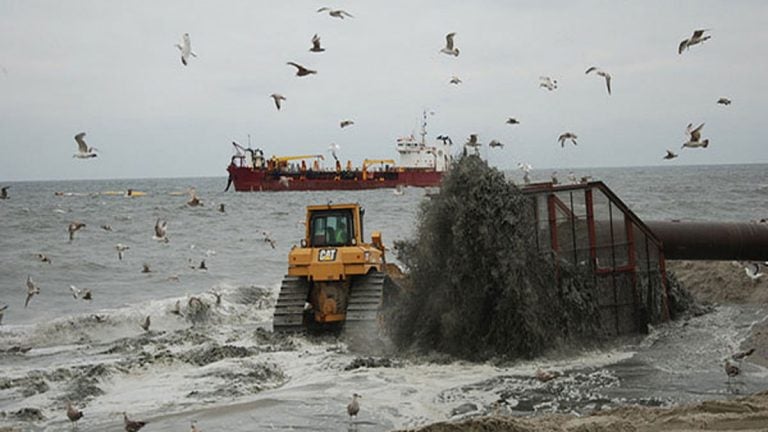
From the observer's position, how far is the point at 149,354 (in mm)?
14023

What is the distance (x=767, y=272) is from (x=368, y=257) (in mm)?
7990

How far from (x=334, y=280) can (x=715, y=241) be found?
642cm

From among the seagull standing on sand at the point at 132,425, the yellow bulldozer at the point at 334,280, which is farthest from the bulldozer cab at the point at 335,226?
the seagull standing on sand at the point at 132,425

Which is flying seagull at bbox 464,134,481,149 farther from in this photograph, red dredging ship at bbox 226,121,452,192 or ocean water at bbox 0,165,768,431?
red dredging ship at bbox 226,121,452,192

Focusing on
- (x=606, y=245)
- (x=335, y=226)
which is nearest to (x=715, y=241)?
(x=606, y=245)

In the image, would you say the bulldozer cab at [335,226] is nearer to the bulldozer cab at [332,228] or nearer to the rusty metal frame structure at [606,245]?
the bulldozer cab at [332,228]

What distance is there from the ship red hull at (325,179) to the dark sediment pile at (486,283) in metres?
61.5

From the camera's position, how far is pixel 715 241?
16094mm

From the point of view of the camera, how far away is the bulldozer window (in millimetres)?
15609

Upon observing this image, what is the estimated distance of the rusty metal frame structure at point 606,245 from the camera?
13351 millimetres

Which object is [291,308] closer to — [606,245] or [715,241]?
[606,245]

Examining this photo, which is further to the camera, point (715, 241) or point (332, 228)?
point (715, 241)

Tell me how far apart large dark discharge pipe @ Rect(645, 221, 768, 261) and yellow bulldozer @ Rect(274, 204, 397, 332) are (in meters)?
4.73

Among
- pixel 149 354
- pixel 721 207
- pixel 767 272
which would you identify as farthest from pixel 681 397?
pixel 721 207
